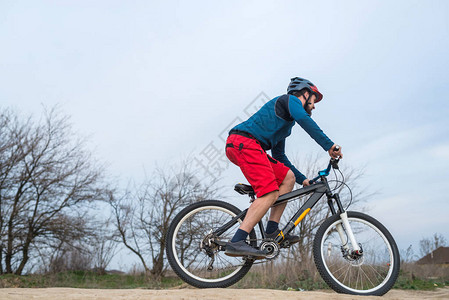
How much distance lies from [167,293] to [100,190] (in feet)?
38.2

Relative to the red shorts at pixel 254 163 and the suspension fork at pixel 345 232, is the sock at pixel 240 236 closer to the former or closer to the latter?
the red shorts at pixel 254 163

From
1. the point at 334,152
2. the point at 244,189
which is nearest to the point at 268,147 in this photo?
the point at 244,189

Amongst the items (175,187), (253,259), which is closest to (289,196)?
(253,259)

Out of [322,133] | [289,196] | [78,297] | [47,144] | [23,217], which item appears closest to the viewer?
[78,297]

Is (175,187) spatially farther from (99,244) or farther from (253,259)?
(253,259)

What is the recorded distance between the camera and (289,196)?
3.75 meters

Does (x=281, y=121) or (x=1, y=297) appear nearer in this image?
(x=1, y=297)

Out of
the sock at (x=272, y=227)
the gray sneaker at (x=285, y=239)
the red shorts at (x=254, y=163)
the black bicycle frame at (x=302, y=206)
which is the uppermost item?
the red shorts at (x=254, y=163)

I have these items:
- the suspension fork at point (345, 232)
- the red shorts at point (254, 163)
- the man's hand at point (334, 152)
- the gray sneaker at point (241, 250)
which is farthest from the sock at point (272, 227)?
the man's hand at point (334, 152)

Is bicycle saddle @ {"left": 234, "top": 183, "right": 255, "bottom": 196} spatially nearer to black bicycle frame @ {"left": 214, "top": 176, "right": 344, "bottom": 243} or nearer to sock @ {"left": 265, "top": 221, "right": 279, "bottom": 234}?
black bicycle frame @ {"left": 214, "top": 176, "right": 344, "bottom": 243}

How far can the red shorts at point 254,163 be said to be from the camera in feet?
11.7

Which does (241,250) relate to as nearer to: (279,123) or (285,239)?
(285,239)

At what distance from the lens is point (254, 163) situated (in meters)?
3.58

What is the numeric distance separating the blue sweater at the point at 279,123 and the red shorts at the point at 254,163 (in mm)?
117
